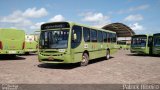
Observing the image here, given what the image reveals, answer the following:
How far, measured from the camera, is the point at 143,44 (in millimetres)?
25656

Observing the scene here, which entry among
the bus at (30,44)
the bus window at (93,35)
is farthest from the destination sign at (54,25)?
the bus at (30,44)

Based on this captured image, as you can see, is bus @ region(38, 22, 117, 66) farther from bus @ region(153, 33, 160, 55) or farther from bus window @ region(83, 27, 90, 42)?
bus @ region(153, 33, 160, 55)

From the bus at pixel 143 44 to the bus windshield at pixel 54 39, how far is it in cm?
1493

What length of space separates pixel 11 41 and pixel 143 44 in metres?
14.6

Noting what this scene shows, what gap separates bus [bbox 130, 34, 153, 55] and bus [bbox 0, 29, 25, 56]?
1330 cm

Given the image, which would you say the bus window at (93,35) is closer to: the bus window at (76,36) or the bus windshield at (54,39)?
the bus window at (76,36)

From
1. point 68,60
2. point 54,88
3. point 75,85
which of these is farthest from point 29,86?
point 68,60

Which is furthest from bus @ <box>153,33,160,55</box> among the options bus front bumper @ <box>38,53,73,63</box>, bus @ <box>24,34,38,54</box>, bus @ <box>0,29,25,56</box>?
bus front bumper @ <box>38,53,73,63</box>

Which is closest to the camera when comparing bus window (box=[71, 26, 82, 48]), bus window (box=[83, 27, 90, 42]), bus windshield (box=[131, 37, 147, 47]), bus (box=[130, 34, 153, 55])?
bus window (box=[71, 26, 82, 48])

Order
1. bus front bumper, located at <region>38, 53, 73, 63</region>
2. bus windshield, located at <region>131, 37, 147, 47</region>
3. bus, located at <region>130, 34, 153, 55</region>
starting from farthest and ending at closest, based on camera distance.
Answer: bus windshield, located at <region>131, 37, 147, 47</region> < bus, located at <region>130, 34, 153, 55</region> < bus front bumper, located at <region>38, 53, 73, 63</region>

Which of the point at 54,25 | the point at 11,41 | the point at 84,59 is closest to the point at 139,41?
the point at 84,59

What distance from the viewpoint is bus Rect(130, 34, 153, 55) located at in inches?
1005

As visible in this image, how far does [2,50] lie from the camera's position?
17125 mm

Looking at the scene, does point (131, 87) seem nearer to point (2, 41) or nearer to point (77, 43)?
point (77, 43)
